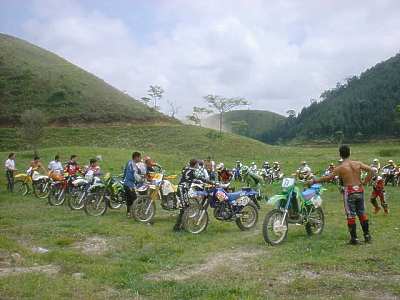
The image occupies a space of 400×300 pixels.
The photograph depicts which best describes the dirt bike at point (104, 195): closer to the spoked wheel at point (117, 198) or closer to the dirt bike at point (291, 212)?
the spoked wheel at point (117, 198)

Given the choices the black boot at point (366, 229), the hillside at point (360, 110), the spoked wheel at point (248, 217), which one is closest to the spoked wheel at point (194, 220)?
the spoked wheel at point (248, 217)

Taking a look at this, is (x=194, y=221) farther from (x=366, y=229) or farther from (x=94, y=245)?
(x=366, y=229)

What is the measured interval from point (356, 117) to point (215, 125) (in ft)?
206

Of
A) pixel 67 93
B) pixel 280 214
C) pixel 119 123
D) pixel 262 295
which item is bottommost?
pixel 262 295

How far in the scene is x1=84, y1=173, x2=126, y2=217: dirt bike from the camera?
14.4 meters

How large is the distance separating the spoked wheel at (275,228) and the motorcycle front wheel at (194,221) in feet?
7.05

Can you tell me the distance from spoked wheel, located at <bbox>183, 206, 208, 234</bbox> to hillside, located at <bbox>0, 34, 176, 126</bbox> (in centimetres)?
6394

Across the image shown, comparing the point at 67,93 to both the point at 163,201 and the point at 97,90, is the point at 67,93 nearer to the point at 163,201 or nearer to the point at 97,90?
the point at 97,90

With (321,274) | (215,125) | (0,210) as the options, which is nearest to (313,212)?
(321,274)

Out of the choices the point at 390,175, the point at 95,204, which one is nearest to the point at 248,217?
the point at 95,204

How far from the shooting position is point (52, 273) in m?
7.32

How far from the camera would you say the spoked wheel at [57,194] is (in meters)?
17.2

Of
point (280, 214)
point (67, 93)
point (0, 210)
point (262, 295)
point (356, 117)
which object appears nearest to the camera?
point (262, 295)

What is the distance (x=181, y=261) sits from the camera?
8.26 m
